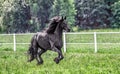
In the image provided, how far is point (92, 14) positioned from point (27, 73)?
44299mm

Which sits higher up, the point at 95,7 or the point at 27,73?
the point at 27,73

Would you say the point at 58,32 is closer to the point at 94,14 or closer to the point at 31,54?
the point at 31,54

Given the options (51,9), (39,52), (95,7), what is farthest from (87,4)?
(39,52)

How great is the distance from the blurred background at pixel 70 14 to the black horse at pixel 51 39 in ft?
127

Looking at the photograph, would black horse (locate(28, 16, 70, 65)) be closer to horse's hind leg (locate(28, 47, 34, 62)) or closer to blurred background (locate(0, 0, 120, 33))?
horse's hind leg (locate(28, 47, 34, 62))

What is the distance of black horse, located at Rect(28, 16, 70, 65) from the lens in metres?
10.5

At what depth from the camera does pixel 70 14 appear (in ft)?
166

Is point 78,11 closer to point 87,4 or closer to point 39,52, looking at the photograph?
point 87,4

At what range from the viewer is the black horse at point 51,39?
1046cm

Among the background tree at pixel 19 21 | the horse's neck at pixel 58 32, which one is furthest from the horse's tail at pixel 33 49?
the background tree at pixel 19 21

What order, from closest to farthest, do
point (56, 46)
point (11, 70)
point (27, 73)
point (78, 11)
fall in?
point (27, 73)
point (11, 70)
point (56, 46)
point (78, 11)

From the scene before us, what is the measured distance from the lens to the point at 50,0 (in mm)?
56344

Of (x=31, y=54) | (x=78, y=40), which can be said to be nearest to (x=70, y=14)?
(x=78, y=40)

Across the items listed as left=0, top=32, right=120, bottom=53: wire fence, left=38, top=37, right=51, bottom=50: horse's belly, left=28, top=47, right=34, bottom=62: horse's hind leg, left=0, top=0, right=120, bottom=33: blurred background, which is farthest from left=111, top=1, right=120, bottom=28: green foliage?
left=38, top=37, right=51, bottom=50: horse's belly
